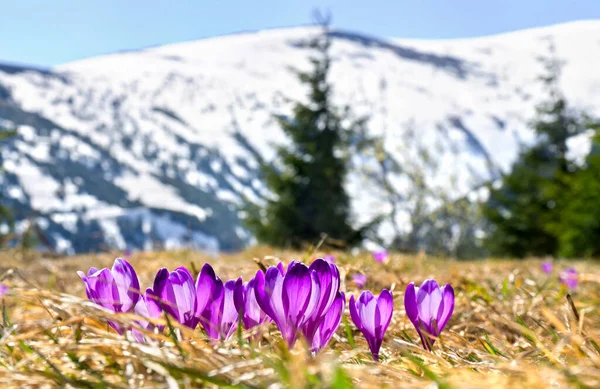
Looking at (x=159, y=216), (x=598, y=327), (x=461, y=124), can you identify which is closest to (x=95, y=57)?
(x=159, y=216)

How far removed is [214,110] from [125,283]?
462 feet

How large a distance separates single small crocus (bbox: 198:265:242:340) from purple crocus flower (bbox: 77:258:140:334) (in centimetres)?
12

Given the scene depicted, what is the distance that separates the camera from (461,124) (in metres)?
121

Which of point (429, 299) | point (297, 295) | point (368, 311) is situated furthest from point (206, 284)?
point (429, 299)

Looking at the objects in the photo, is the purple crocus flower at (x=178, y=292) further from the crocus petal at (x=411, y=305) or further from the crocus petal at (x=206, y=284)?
the crocus petal at (x=411, y=305)

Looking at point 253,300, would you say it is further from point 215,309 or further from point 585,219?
point 585,219

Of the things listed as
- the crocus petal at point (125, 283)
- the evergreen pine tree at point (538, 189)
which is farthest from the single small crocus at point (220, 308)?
the evergreen pine tree at point (538, 189)

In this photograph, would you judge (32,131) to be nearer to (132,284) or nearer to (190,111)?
(190,111)

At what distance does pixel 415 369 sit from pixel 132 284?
18.0 inches

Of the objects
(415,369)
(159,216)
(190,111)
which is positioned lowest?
A: (159,216)

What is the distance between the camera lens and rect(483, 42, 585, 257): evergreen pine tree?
70.4ft

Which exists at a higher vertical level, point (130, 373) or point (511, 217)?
point (130, 373)

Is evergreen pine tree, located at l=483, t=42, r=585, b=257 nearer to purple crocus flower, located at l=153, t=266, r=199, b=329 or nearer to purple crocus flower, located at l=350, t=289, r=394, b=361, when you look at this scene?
purple crocus flower, located at l=350, t=289, r=394, b=361

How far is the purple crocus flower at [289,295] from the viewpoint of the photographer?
0.81m
